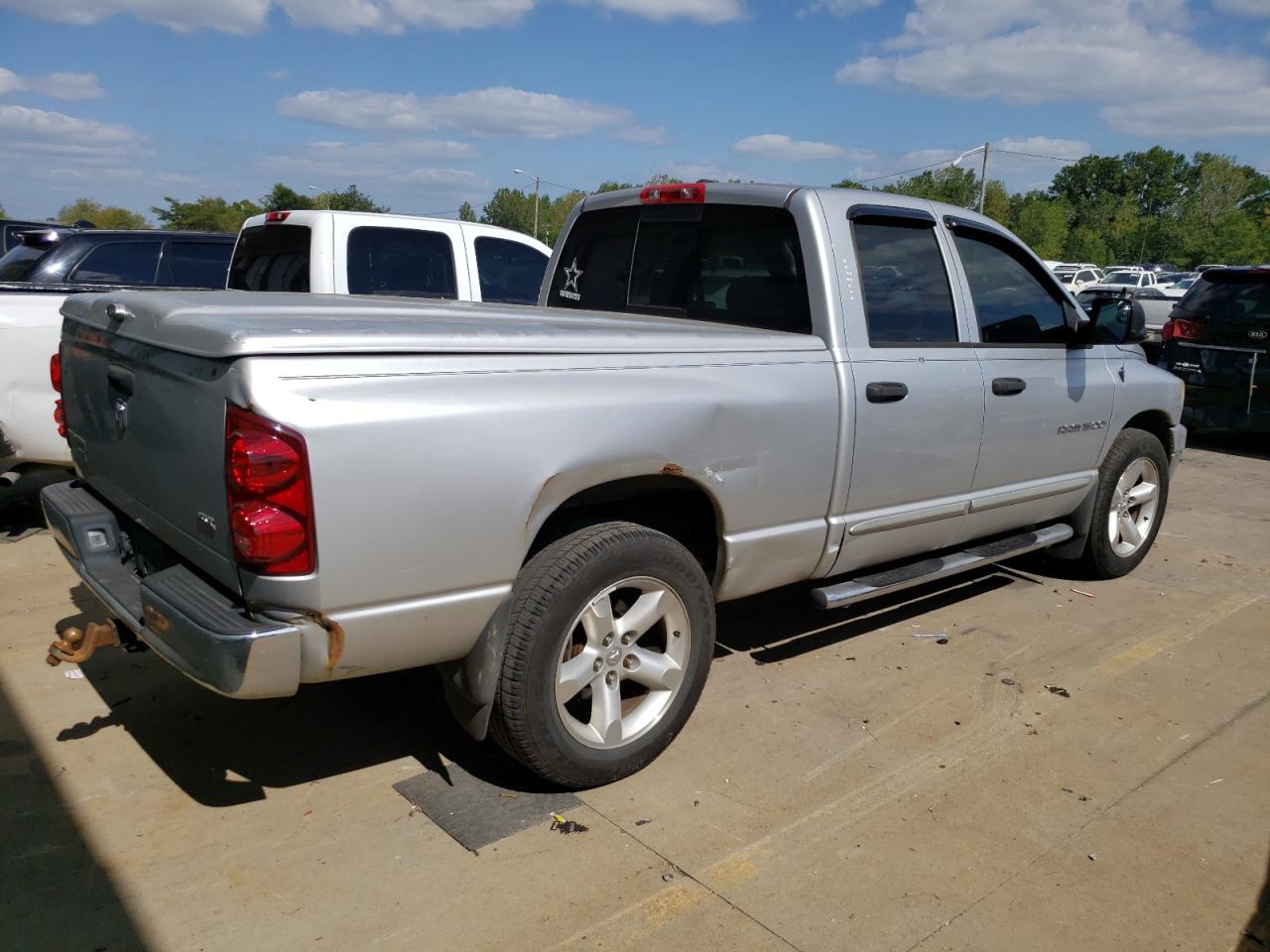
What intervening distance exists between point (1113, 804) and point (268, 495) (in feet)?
9.51

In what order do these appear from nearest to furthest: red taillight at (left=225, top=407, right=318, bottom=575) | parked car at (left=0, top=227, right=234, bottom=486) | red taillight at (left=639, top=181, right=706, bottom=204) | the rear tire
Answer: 1. red taillight at (left=225, top=407, right=318, bottom=575)
2. red taillight at (left=639, top=181, right=706, bottom=204)
3. the rear tire
4. parked car at (left=0, top=227, right=234, bottom=486)

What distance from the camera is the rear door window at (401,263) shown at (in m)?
6.66

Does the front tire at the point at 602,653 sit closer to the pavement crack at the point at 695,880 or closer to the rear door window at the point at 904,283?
the pavement crack at the point at 695,880

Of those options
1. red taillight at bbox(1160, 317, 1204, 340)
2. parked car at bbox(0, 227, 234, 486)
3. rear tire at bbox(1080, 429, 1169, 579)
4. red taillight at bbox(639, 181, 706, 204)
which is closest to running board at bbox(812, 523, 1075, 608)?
rear tire at bbox(1080, 429, 1169, 579)

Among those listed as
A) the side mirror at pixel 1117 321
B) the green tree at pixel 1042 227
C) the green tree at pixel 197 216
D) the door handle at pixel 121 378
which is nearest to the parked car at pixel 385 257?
the side mirror at pixel 1117 321

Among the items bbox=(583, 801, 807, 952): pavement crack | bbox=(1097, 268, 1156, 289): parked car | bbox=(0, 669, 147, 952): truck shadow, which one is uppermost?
bbox=(1097, 268, 1156, 289): parked car

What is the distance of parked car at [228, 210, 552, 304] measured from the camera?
6.55 metres

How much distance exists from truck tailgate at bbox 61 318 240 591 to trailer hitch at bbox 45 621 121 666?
12.8 inches

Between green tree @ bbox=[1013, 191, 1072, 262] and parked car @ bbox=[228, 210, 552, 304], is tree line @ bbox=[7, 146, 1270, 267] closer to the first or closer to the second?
green tree @ bbox=[1013, 191, 1072, 262]

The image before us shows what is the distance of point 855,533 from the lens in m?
3.92

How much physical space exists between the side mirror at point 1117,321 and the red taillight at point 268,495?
401 centimetres

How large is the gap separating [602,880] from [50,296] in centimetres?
504

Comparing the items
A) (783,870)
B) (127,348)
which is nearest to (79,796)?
(127,348)

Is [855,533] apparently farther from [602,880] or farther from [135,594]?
[135,594]
